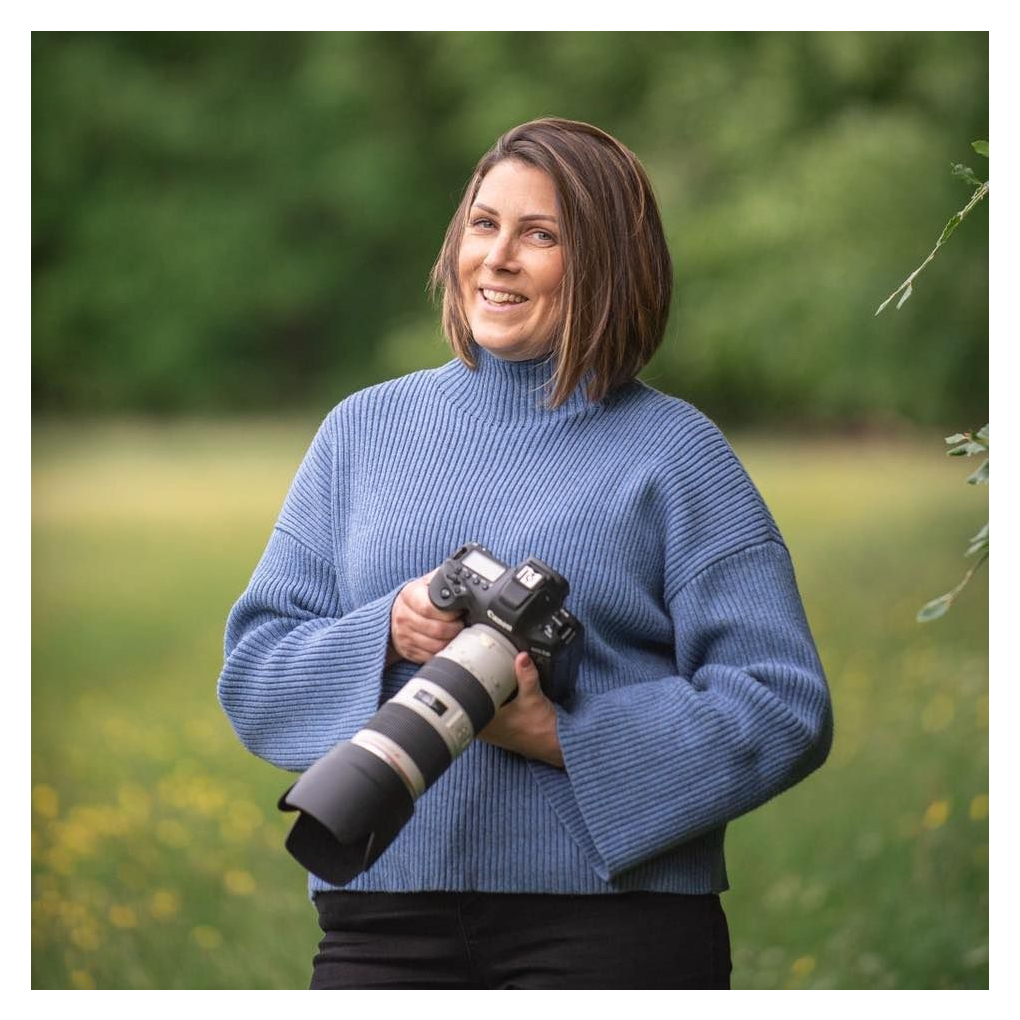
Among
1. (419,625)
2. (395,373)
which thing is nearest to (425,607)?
(419,625)

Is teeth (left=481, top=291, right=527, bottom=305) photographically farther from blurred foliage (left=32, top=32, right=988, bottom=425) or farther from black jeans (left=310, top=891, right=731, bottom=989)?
blurred foliage (left=32, top=32, right=988, bottom=425)

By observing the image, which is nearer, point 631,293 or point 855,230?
point 631,293

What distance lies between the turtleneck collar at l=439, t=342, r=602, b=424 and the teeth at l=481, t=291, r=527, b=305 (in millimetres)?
89

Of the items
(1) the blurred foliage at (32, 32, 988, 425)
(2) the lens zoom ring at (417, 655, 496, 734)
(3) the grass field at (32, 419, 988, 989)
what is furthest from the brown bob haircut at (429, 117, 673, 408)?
(1) the blurred foliage at (32, 32, 988, 425)

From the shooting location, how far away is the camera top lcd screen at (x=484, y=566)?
1800mm

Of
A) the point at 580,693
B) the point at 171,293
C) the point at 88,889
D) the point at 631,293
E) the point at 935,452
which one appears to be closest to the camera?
the point at 580,693

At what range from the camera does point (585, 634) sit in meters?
1.94

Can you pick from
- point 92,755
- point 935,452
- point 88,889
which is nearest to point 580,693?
point 88,889

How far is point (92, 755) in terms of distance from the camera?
5234 mm

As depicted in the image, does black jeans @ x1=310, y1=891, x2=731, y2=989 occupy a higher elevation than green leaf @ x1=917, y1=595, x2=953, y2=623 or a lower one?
lower

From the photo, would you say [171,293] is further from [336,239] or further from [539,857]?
[539,857]

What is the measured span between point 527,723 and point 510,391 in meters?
0.47

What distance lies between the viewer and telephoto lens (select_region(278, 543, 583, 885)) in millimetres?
1686
